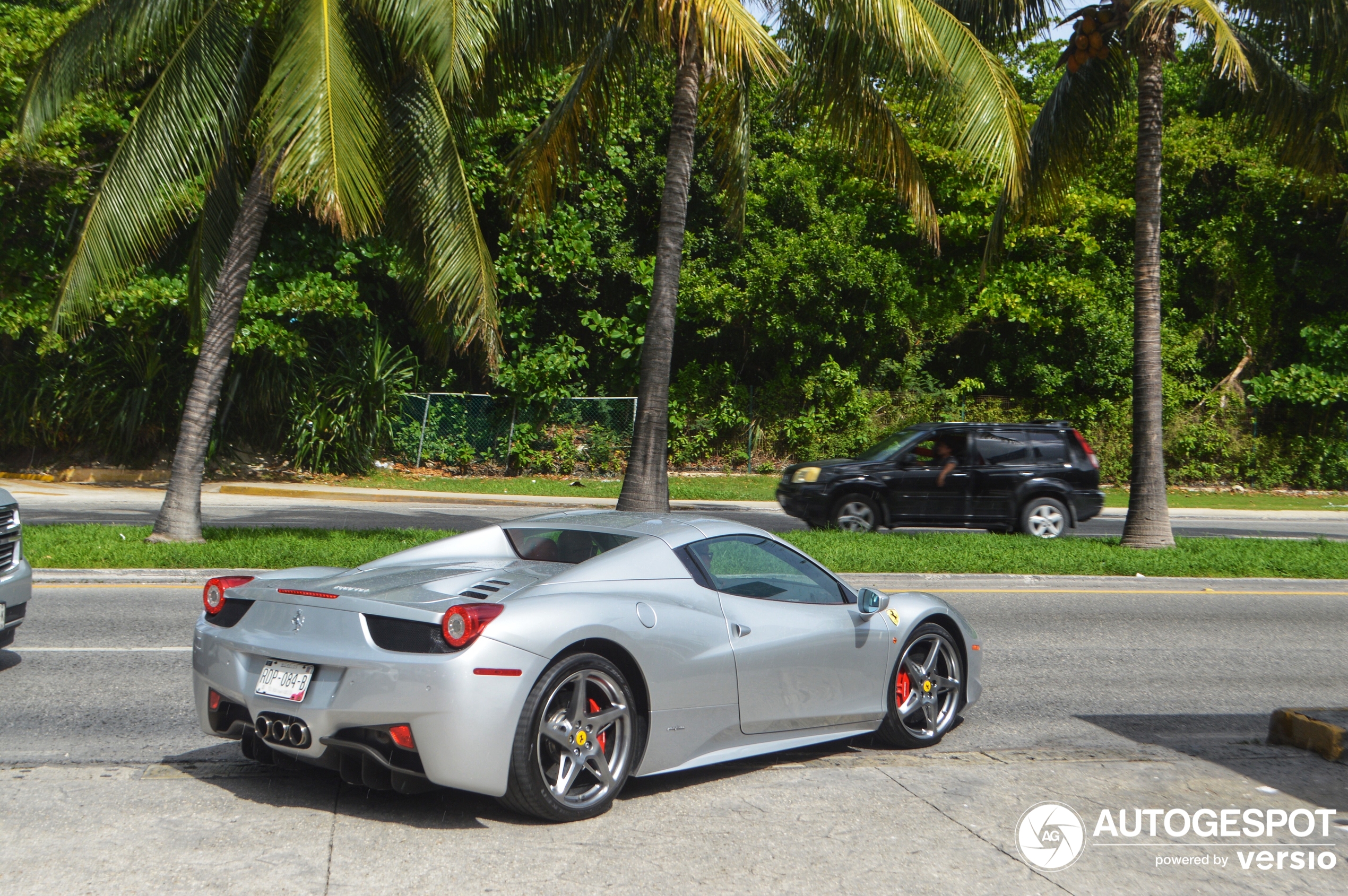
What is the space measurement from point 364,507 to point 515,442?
7754mm

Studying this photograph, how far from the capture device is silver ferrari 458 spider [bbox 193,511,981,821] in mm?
4398

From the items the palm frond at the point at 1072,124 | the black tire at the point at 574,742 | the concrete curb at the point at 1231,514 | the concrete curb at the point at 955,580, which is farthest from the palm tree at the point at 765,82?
the concrete curb at the point at 1231,514

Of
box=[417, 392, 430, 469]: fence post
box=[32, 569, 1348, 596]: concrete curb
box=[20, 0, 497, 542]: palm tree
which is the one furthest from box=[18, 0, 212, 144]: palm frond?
box=[417, 392, 430, 469]: fence post

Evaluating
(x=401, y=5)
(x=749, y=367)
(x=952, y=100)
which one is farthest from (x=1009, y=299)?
(x=401, y=5)

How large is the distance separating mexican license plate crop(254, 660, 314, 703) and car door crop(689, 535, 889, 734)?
1852mm

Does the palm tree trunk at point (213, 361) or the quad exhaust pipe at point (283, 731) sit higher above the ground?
the palm tree trunk at point (213, 361)

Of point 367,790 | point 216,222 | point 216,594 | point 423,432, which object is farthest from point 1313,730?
point 423,432

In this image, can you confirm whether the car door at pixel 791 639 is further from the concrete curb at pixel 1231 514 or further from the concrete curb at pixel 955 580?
the concrete curb at pixel 1231 514

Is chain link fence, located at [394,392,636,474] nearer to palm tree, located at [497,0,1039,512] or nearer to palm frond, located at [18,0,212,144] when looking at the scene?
palm tree, located at [497,0,1039,512]

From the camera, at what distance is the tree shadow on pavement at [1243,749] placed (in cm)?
554

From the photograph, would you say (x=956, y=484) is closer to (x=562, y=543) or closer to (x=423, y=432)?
(x=562, y=543)

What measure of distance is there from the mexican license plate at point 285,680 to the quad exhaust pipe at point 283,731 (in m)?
0.09

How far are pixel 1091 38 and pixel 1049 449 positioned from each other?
6.02m

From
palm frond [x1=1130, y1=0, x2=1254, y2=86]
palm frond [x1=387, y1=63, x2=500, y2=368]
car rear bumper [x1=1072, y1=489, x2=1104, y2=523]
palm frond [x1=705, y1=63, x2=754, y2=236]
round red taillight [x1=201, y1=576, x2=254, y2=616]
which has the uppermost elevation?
palm frond [x1=1130, y1=0, x2=1254, y2=86]
